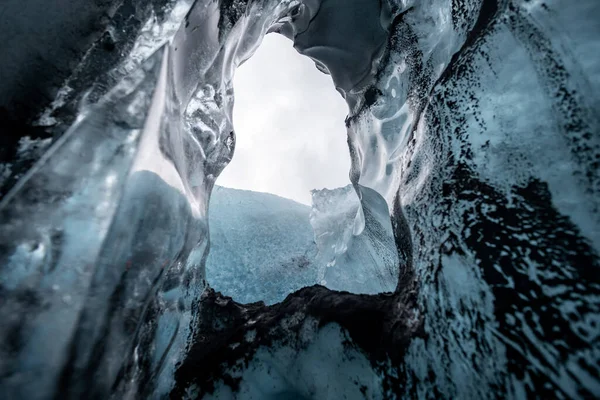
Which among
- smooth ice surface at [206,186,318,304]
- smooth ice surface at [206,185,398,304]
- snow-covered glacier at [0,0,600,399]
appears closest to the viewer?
Result: snow-covered glacier at [0,0,600,399]

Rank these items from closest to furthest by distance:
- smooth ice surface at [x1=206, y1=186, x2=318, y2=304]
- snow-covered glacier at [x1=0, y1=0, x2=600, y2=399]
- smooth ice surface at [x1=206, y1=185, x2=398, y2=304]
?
snow-covered glacier at [x1=0, y1=0, x2=600, y2=399] → smooth ice surface at [x1=206, y1=185, x2=398, y2=304] → smooth ice surface at [x1=206, y1=186, x2=318, y2=304]

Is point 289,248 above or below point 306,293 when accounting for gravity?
above

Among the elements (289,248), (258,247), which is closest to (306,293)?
(258,247)

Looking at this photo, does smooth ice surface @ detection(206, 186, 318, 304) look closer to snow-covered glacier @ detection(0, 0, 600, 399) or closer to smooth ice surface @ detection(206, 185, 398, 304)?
smooth ice surface @ detection(206, 185, 398, 304)

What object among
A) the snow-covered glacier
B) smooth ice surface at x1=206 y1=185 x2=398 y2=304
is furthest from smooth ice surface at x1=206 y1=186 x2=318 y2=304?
the snow-covered glacier

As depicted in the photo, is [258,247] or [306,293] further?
[258,247]

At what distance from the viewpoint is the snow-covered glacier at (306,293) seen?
0.54 m

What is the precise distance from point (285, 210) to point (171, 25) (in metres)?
3.09

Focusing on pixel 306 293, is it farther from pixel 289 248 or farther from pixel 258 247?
pixel 289 248

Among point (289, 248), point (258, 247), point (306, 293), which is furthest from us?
point (289, 248)

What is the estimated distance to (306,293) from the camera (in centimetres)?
124

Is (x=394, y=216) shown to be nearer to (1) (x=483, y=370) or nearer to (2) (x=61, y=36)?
(1) (x=483, y=370)

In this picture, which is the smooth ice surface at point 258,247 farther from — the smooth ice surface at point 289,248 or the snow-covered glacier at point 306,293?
the snow-covered glacier at point 306,293

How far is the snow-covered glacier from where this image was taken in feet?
1.77
